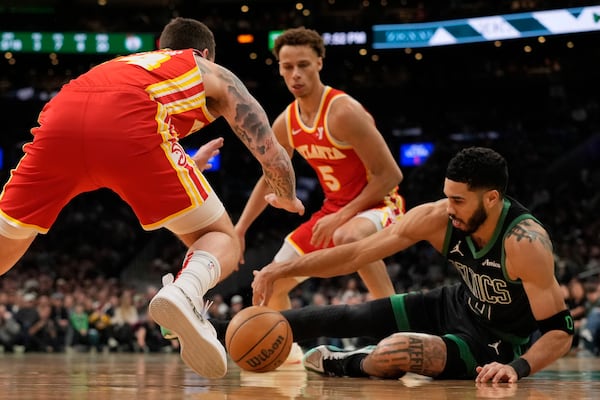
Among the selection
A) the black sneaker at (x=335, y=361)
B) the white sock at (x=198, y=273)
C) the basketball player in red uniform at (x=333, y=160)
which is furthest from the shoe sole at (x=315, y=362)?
the white sock at (x=198, y=273)

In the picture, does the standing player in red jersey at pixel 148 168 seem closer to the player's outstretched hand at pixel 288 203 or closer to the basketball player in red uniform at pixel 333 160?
the player's outstretched hand at pixel 288 203

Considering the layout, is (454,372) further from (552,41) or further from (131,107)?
(552,41)

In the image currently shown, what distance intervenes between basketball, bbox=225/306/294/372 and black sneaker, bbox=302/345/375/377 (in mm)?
460

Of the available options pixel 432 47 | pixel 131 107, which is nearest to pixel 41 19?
pixel 432 47

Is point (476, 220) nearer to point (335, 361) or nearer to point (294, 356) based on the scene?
point (335, 361)

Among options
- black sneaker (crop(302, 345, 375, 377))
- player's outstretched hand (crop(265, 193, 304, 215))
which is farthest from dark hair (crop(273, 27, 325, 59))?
black sneaker (crop(302, 345, 375, 377))

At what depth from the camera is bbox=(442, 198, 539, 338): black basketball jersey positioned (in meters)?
3.90

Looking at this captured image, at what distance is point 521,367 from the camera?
3.74 meters

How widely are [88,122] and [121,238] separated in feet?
57.3

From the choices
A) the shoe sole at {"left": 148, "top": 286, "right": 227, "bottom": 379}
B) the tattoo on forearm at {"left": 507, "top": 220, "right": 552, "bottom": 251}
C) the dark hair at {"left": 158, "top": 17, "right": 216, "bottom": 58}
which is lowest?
the shoe sole at {"left": 148, "top": 286, "right": 227, "bottom": 379}

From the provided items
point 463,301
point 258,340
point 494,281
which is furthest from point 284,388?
point 463,301

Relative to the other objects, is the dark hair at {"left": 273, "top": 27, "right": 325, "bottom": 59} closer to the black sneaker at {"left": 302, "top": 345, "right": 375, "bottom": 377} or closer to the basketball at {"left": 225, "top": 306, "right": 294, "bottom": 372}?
the black sneaker at {"left": 302, "top": 345, "right": 375, "bottom": 377}

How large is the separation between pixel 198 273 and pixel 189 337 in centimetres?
30

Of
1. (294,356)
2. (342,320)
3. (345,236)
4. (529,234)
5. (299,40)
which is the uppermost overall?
(299,40)
